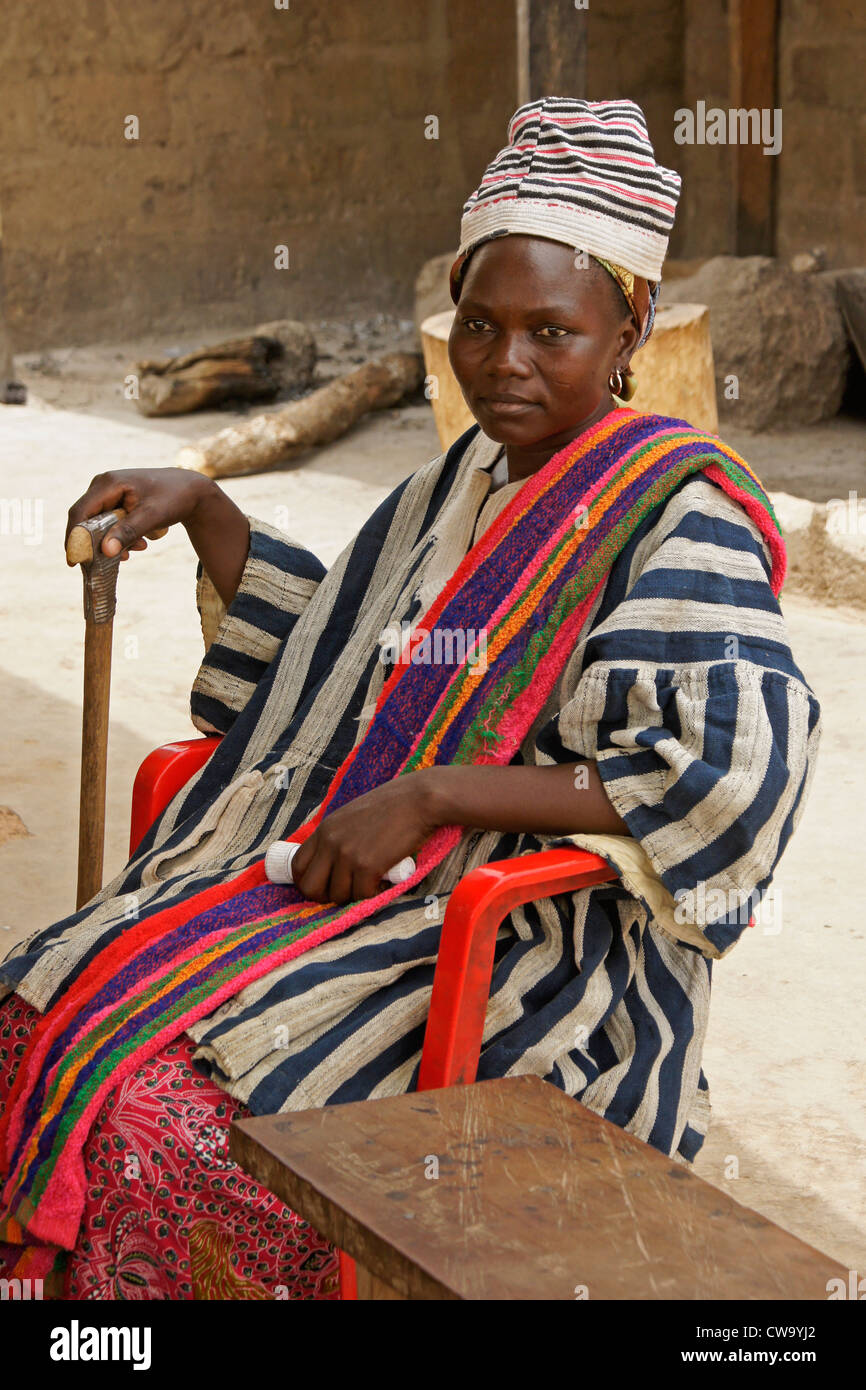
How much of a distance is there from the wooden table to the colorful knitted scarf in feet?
1.17

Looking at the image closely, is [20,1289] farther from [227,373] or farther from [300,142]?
[300,142]

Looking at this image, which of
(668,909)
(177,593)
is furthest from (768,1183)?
(177,593)

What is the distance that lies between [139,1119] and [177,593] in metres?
4.30

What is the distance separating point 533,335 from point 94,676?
861mm

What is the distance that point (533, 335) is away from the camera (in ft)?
6.67

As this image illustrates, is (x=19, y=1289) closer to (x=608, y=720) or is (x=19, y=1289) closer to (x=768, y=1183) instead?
(x=608, y=720)

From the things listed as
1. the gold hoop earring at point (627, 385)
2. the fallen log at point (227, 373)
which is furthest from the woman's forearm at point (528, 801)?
the fallen log at point (227, 373)

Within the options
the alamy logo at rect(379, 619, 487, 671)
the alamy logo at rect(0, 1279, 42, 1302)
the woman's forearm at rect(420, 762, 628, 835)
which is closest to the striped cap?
the alamy logo at rect(379, 619, 487, 671)

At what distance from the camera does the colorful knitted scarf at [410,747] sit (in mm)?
1867

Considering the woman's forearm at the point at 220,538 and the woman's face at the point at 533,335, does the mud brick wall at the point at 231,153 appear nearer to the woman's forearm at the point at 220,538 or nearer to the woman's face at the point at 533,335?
the woman's forearm at the point at 220,538

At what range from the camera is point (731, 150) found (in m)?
10.2

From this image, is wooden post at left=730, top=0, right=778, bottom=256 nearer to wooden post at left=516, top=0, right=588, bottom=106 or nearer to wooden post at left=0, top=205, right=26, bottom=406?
wooden post at left=516, top=0, right=588, bottom=106

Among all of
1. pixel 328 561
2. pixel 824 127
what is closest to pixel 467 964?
pixel 328 561

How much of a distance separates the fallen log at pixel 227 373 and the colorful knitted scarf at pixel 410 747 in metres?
6.74
